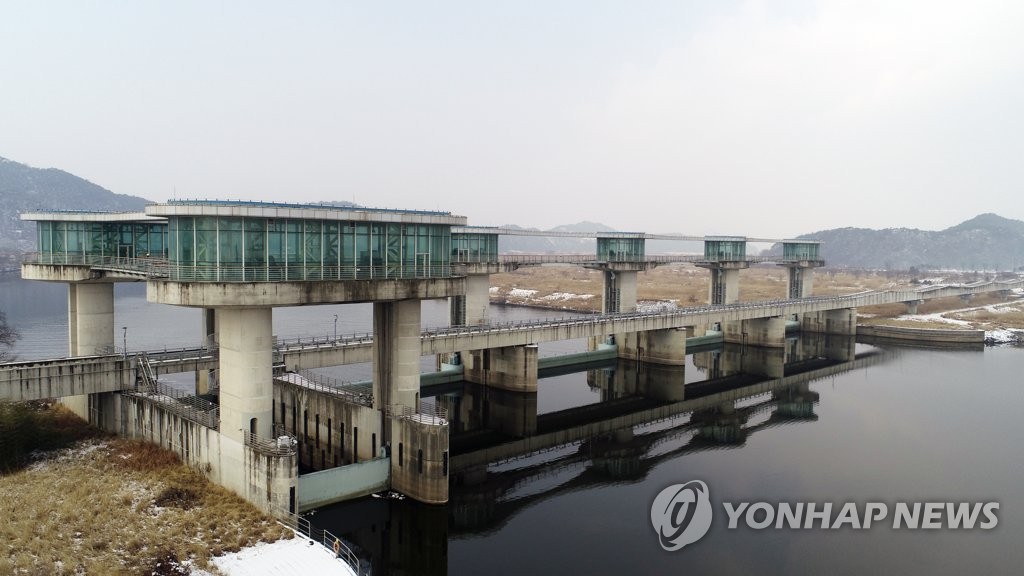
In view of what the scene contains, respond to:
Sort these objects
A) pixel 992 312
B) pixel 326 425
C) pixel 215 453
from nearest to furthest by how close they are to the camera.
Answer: pixel 215 453, pixel 326 425, pixel 992 312

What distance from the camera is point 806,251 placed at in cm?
10200

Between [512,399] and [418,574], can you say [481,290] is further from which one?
[418,574]

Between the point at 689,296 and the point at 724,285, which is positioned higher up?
the point at 724,285

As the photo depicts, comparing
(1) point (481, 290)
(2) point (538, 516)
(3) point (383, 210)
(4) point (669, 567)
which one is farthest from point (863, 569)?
(1) point (481, 290)

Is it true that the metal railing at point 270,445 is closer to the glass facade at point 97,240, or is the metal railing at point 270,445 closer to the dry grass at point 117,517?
Answer: the dry grass at point 117,517

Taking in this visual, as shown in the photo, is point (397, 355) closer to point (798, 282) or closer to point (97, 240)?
point (97, 240)

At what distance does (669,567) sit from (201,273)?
23.3m

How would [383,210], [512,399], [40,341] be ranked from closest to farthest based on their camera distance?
[383,210] < [512,399] < [40,341]

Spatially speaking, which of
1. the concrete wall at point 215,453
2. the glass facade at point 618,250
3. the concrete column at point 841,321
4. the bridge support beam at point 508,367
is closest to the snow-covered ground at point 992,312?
the concrete column at point 841,321

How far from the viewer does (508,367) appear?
57.4 m

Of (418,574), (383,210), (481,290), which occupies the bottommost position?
(418,574)

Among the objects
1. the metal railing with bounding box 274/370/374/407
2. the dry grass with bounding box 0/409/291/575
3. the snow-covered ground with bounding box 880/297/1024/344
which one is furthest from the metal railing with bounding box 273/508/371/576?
the snow-covered ground with bounding box 880/297/1024/344

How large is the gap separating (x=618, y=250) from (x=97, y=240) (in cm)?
4968

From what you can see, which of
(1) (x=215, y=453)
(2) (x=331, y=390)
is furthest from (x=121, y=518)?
(2) (x=331, y=390)
